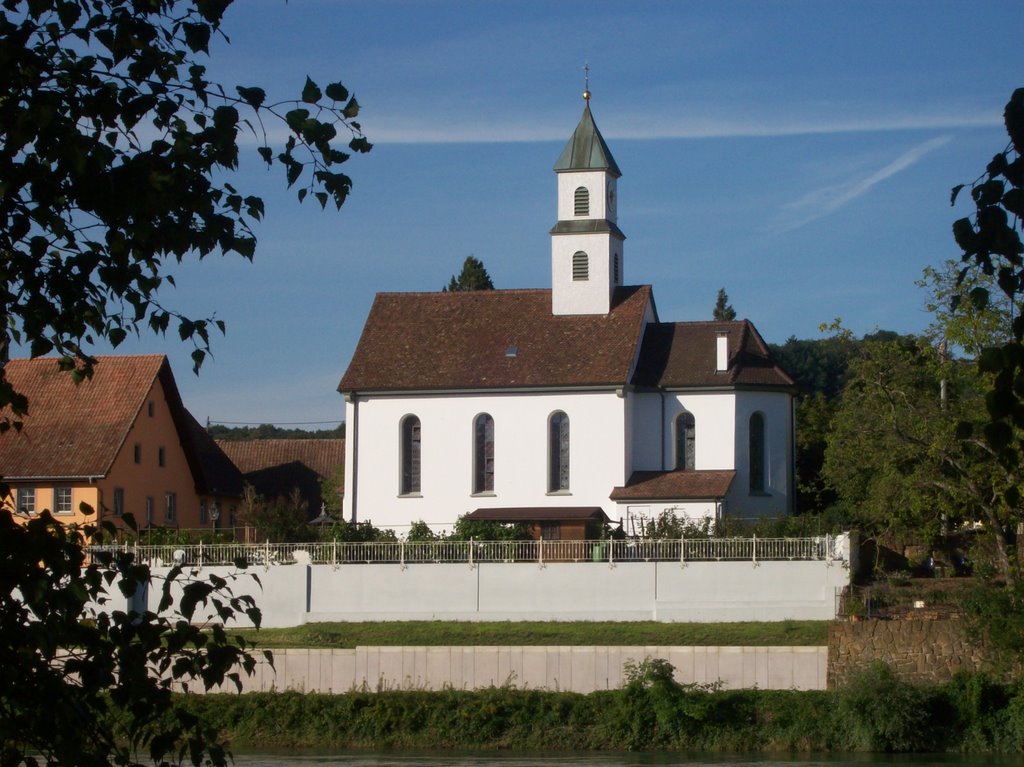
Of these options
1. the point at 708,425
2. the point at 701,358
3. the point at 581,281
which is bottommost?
the point at 708,425

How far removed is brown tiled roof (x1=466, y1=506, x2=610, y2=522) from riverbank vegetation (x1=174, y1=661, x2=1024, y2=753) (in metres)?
13.9

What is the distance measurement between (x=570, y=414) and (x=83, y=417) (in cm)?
1518

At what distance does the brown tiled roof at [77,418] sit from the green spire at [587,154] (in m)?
14.8

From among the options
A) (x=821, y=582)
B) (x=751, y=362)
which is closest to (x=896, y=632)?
(x=821, y=582)

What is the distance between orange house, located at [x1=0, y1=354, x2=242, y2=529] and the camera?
4600cm

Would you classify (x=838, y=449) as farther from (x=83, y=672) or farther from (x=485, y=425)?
(x=83, y=672)

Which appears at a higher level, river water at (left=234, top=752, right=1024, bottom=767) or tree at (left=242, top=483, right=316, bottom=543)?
tree at (left=242, top=483, right=316, bottom=543)

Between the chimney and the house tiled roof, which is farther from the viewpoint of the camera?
the house tiled roof

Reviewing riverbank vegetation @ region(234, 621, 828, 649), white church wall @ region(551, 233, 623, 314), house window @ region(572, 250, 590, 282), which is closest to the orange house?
riverbank vegetation @ region(234, 621, 828, 649)

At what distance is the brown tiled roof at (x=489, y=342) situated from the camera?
47.7 meters

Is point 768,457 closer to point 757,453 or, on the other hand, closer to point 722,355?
point 757,453

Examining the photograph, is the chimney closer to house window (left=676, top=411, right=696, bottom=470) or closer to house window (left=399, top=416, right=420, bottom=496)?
house window (left=676, top=411, right=696, bottom=470)

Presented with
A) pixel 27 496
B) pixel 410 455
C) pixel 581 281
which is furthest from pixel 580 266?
pixel 27 496

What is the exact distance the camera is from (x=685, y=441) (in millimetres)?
47594
